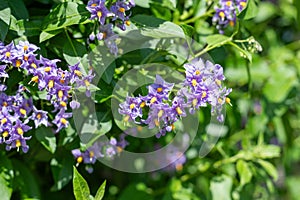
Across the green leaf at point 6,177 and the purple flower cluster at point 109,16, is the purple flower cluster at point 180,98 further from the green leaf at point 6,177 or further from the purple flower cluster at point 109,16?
the green leaf at point 6,177

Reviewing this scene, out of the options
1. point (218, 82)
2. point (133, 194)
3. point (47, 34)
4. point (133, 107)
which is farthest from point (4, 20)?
point (133, 194)

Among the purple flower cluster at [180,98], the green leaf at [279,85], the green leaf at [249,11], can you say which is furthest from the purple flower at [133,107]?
the green leaf at [279,85]

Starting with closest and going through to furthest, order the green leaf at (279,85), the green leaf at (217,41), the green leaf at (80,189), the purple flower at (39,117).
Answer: the green leaf at (80,189) → the purple flower at (39,117) → the green leaf at (217,41) → the green leaf at (279,85)

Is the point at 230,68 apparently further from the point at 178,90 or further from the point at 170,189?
the point at 178,90

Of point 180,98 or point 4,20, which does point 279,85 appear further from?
point 4,20

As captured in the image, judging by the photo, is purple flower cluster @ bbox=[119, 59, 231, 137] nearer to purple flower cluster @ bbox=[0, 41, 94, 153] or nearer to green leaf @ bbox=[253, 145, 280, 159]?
purple flower cluster @ bbox=[0, 41, 94, 153]

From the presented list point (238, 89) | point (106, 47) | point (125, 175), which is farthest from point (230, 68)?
point (106, 47)

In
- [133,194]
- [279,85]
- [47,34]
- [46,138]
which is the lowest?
[133,194]
